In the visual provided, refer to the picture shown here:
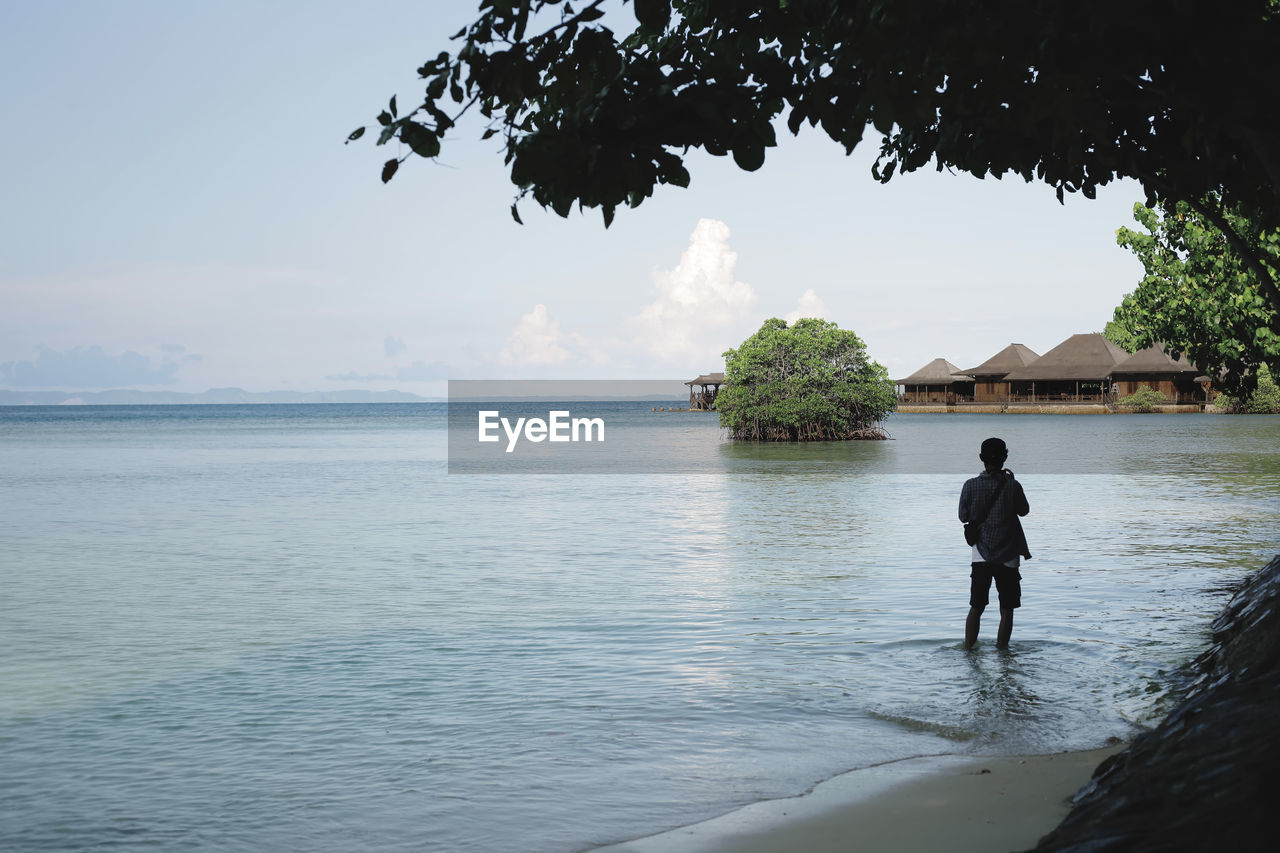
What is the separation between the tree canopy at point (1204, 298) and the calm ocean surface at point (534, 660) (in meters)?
4.17

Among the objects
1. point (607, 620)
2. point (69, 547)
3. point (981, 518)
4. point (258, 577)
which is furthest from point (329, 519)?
point (981, 518)

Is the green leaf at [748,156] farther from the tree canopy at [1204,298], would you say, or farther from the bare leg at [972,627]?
the tree canopy at [1204,298]

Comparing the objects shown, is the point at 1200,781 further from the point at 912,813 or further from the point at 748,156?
the point at 748,156

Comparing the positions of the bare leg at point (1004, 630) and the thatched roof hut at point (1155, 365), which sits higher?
the thatched roof hut at point (1155, 365)

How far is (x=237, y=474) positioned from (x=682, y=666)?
112 feet

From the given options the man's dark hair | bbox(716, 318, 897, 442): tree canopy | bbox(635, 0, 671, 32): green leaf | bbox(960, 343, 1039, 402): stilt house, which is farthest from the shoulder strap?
bbox(960, 343, 1039, 402): stilt house

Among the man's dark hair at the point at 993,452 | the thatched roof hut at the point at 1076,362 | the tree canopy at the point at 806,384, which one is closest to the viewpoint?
the man's dark hair at the point at 993,452

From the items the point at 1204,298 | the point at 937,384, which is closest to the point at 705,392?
the point at 937,384

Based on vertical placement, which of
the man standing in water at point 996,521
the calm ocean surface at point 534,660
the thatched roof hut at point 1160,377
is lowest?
the calm ocean surface at point 534,660

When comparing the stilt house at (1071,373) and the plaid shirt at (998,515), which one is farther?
the stilt house at (1071,373)

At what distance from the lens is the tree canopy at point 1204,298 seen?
24594 millimetres

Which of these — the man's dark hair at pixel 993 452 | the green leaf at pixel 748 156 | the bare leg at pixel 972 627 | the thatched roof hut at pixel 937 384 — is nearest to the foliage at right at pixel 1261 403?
the thatched roof hut at pixel 937 384

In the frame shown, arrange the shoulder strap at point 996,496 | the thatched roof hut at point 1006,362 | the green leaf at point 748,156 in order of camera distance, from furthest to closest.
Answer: the thatched roof hut at point 1006,362, the shoulder strap at point 996,496, the green leaf at point 748,156

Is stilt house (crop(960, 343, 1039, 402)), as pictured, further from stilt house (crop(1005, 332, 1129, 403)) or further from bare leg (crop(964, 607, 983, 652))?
bare leg (crop(964, 607, 983, 652))
